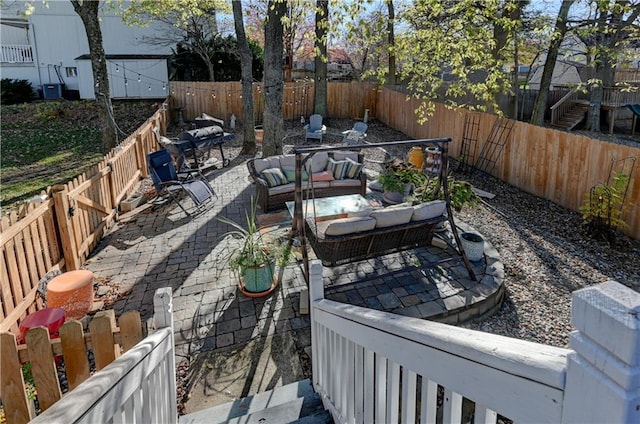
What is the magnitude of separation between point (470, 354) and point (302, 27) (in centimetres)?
2545

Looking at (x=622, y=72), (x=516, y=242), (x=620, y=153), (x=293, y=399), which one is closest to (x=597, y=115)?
(x=622, y=72)

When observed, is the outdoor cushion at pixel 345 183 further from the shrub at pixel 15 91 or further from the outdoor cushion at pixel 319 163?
the shrub at pixel 15 91

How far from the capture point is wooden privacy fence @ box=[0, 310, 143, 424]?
226cm

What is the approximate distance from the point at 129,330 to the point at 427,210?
359 centimetres

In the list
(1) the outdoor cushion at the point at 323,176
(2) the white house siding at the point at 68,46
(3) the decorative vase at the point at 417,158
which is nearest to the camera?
(1) the outdoor cushion at the point at 323,176

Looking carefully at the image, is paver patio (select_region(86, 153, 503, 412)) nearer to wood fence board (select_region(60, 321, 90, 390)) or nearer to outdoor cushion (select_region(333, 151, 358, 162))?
wood fence board (select_region(60, 321, 90, 390))

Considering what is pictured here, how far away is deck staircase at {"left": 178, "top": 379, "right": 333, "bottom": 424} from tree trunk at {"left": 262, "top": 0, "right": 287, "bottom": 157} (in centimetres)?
677

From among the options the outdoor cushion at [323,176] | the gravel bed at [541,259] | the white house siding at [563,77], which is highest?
the white house siding at [563,77]

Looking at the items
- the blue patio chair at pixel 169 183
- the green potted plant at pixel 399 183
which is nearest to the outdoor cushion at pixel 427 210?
the green potted plant at pixel 399 183

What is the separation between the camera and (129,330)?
2.48 meters

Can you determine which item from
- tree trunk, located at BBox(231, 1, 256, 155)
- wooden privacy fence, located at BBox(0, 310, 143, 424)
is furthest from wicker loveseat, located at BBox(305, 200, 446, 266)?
tree trunk, located at BBox(231, 1, 256, 155)

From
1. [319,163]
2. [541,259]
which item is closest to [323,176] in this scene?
[319,163]

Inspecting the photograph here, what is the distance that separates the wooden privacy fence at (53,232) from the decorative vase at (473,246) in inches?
199

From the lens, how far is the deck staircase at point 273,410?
8.99 ft
